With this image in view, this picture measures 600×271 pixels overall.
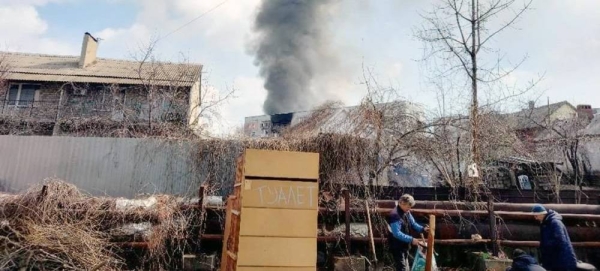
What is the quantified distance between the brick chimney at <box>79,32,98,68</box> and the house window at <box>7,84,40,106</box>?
289cm

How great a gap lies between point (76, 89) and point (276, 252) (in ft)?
69.0

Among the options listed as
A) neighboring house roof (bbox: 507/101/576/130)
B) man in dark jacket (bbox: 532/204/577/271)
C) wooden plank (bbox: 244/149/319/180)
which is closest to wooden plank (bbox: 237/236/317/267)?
wooden plank (bbox: 244/149/319/180)

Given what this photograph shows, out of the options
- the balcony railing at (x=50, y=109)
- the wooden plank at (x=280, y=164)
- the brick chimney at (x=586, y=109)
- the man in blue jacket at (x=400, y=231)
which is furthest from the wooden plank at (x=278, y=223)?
the brick chimney at (x=586, y=109)

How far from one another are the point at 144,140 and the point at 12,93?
17066 millimetres

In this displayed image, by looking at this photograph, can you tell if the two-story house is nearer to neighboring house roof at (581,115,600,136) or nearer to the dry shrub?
the dry shrub

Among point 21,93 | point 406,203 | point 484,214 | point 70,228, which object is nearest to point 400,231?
point 406,203

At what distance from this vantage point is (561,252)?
14.9ft

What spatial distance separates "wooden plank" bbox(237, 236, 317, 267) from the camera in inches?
113

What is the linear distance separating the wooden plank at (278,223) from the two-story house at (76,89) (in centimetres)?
1329

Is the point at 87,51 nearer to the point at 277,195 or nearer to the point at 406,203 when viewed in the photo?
the point at 406,203

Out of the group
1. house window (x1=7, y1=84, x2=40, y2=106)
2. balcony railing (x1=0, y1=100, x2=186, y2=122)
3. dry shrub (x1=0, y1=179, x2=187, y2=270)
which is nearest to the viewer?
dry shrub (x1=0, y1=179, x2=187, y2=270)

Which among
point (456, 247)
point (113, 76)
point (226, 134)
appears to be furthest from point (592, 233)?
point (113, 76)

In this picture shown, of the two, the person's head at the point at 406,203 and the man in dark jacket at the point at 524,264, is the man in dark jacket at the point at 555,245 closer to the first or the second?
the man in dark jacket at the point at 524,264

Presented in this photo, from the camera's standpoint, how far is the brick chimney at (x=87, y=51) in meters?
21.4
